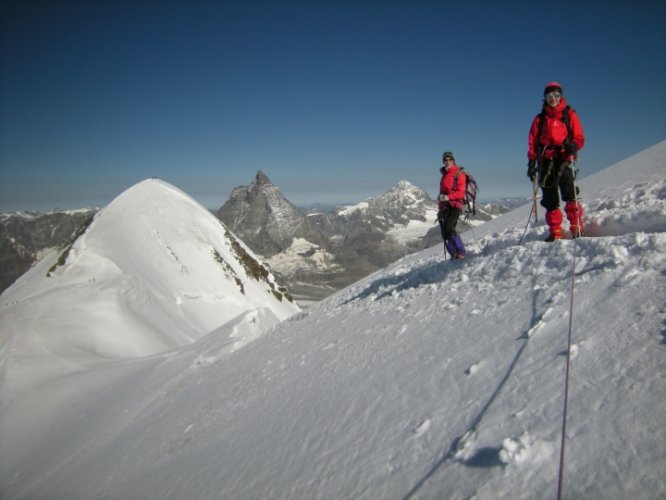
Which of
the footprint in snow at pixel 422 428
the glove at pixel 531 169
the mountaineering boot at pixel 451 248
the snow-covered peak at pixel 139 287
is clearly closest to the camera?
the footprint in snow at pixel 422 428

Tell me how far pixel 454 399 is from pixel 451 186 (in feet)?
21.0

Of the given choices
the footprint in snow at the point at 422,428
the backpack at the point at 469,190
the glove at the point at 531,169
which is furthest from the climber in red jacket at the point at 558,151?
the footprint in snow at the point at 422,428

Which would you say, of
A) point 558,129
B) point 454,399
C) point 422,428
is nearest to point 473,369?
point 454,399

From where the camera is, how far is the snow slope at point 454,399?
2.71 m

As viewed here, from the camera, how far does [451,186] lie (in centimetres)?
918

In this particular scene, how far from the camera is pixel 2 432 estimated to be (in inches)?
626

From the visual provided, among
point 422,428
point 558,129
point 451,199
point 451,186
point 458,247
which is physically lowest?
point 422,428

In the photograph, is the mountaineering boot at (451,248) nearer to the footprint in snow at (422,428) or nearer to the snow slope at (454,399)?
the snow slope at (454,399)

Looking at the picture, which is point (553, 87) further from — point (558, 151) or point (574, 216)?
point (574, 216)

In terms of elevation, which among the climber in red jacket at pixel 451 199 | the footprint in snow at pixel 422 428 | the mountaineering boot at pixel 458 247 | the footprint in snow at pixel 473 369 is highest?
the climber in red jacket at pixel 451 199

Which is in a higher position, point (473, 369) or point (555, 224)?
point (555, 224)

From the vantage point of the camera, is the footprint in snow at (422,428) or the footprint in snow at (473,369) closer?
the footprint in snow at (422,428)

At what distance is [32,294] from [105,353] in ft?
40.9

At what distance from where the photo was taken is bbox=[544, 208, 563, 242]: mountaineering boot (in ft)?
23.8
